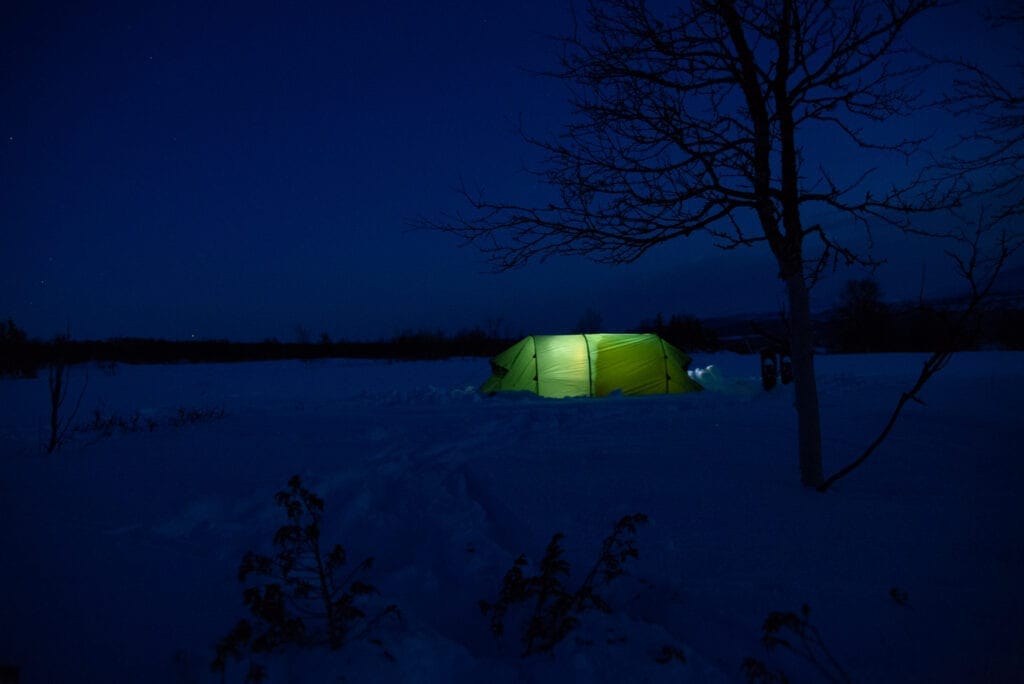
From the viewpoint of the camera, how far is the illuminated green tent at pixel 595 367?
1244 cm

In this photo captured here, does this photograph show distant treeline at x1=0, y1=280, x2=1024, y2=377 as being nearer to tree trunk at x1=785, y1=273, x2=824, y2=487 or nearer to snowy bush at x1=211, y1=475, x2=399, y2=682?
tree trunk at x1=785, y1=273, x2=824, y2=487

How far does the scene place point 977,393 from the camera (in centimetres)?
848

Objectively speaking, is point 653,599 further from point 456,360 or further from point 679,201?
point 456,360

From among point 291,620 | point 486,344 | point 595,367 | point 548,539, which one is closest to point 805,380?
point 548,539

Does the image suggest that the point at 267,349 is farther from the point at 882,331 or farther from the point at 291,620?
the point at 882,331

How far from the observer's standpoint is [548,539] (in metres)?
3.29

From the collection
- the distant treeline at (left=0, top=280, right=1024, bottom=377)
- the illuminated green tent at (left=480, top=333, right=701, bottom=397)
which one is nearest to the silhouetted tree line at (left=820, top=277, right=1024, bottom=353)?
the distant treeline at (left=0, top=280, right=1024, bottom=377)

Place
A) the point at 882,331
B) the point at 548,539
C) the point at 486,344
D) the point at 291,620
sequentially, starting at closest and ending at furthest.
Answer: the point at 291,620, the point at 548,539, the point at 882,331, the point at 486,344

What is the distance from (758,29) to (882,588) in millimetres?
3750

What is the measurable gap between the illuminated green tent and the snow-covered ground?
5.24m

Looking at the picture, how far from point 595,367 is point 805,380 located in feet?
28.6

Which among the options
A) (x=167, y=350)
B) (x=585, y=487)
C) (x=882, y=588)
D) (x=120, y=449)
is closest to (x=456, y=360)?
(x=167, y=350)

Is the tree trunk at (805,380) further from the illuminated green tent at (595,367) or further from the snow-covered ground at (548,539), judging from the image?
the illuminated green tent at (595,367)

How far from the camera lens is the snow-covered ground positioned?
199 centimetres
